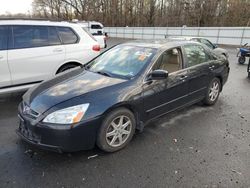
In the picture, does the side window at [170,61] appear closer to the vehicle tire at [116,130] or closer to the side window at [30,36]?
the vehicle tire at [116,130]

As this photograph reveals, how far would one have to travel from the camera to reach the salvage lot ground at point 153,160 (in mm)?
2541

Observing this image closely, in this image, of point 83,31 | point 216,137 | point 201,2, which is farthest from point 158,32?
point 216,137

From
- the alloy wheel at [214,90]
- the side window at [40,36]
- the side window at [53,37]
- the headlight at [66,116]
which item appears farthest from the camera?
the side window at [53,37]

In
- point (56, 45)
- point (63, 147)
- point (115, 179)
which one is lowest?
point (115, 179)

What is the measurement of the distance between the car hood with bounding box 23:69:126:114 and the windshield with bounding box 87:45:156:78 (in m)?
0.23

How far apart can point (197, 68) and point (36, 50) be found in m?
3.53

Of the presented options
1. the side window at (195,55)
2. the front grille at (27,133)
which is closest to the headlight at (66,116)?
the front grille at (27,133)

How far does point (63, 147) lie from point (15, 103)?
2807mm

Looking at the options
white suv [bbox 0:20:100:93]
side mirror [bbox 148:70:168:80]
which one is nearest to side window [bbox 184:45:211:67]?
side mirror [bbox 148:70:168:80]

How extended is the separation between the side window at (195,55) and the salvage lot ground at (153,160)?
1.16m

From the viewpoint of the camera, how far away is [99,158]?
2959mm

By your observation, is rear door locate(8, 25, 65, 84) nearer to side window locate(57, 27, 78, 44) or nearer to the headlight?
side window locate(57, 27, 78, 44)

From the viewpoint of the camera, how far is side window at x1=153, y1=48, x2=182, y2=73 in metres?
3.59

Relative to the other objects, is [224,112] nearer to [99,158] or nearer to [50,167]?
[99,158]
